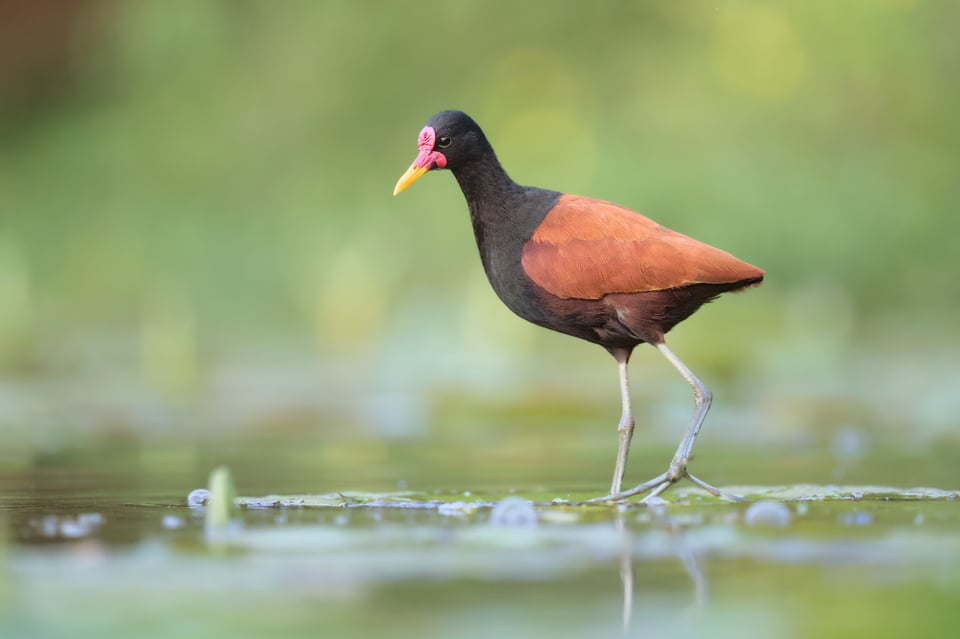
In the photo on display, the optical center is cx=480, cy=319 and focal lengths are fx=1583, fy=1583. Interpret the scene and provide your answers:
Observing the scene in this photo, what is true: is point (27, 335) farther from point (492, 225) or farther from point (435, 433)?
point (492, 225)

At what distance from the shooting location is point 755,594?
11.0 ft

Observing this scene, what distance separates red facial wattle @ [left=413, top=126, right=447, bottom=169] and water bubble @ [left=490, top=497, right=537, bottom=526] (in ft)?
5.48

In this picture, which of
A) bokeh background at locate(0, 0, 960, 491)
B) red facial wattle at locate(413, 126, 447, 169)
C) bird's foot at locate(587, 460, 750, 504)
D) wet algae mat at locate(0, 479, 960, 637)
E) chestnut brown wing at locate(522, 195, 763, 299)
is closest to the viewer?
wet algae mat at locate(0, 479, 960, 637)

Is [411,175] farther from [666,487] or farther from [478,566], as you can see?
[478,566]

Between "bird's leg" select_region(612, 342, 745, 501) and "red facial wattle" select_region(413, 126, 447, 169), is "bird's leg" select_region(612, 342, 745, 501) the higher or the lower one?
the lower one

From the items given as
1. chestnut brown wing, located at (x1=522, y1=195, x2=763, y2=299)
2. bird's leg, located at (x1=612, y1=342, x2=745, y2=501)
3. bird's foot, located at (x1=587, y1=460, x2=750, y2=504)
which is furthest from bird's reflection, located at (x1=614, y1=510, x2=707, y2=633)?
chestnut brown wing, located at (x1=522, y1=195, x2=763, y2=299)

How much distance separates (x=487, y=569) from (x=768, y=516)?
45.7 inches

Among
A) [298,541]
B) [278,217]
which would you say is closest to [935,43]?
[278,217]

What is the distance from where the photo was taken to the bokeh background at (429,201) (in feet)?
34.3

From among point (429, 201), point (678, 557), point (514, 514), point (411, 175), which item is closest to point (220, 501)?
point (514, 514)

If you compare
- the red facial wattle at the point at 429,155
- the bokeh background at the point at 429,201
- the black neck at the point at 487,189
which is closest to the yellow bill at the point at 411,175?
the red facial wattle at the point at 429,155

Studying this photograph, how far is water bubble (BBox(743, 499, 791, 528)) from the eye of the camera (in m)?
4.41

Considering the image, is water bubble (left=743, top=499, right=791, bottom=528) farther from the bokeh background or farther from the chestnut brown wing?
the bokeh background

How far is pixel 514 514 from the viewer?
15.0ft
